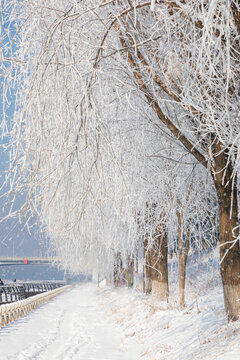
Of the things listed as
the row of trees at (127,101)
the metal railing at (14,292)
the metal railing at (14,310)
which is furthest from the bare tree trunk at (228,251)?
the metal railing at (14,292)

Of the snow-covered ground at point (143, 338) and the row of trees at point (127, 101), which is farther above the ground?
the row of trees at point (127, 101)

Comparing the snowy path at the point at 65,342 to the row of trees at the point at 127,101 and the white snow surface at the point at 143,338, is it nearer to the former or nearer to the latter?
the white snow surface at the point at 143,338

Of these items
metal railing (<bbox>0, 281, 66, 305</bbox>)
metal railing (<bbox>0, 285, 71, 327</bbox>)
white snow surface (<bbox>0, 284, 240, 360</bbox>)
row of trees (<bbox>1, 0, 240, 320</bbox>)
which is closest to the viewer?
row of trees (<bbox>1, 0, 240, 320</bbox>)

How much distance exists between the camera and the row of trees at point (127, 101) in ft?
17.1

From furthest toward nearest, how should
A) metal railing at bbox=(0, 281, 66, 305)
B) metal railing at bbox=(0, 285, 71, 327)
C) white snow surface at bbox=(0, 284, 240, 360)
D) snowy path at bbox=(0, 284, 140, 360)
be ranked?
metal railing at bbox=(0, 281, 66, 305) < metal railing at bbox=(0, 285, 71, 327) < snowy path at bbox=(0, 284, 140, 360) < white snow surface at bbox=(0, 284, 240, 360)

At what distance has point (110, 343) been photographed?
11.3 m

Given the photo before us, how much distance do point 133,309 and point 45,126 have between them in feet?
36.4

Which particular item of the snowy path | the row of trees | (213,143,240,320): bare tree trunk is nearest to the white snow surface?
the snowy path

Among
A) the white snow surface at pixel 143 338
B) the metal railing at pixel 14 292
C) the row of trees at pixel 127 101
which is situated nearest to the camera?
the row of trees at pixel 127 101

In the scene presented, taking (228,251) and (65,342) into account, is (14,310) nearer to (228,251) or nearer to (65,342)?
(65,342)

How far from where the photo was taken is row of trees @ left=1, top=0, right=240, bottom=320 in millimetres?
5203

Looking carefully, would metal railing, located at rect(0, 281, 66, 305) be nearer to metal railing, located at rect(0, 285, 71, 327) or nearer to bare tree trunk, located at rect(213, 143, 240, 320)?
metal railing, located at rect(0, 285, 71, 327)

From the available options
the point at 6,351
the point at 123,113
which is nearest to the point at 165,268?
the point at 6,351

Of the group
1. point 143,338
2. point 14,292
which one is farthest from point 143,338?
point 14,292
